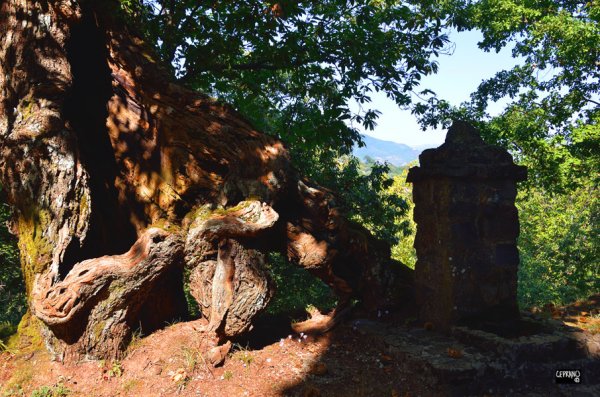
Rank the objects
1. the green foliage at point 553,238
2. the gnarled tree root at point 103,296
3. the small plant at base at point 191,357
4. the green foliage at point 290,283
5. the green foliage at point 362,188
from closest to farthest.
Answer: the gnarled tree root at point 103,296, the small plant at base at point 191,357, the green foliage at point 362,188, the green foliage at point 290,283, the green foliage at point 553,238

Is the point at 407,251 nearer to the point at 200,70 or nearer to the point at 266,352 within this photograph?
the point at 200,70

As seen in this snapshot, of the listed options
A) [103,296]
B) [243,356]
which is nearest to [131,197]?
[103,296]

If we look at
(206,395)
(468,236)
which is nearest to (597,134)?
(468,236)

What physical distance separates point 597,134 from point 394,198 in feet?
15.3

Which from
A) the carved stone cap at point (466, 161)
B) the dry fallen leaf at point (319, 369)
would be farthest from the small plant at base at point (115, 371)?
the carved stone cap at point (466, 161)

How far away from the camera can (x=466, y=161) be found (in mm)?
5324

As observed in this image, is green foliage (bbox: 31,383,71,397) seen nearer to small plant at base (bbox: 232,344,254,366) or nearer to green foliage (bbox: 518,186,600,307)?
small plant at base (bbox: 232,344,254,366)

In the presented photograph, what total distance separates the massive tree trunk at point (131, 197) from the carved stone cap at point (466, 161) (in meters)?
1.26

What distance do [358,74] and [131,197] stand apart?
4.62m

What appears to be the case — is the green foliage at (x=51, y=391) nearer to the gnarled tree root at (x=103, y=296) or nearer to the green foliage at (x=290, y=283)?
the gnarled tree root at (x=103, y=296)

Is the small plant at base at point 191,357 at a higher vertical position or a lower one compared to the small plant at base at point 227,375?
higher

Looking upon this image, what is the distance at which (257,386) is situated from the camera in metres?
4.16

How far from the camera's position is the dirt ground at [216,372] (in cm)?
410

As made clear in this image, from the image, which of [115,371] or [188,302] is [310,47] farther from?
[188,302]
